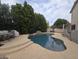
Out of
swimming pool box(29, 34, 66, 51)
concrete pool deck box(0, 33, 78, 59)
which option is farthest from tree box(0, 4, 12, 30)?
swimming pool box(29, 34, 66, 51)

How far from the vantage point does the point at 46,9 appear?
14.4 feet

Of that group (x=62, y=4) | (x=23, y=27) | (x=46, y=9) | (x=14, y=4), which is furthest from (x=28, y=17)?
(x=62, y=4)

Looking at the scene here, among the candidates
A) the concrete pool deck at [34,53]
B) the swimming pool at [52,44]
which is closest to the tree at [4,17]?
the concrete pool deck at [34,53]

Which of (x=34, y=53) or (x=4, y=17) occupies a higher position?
(x=4, y=17)

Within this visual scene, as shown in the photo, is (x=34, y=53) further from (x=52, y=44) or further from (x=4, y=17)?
(x=52, y=44)

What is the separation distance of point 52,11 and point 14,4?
62.6 inches

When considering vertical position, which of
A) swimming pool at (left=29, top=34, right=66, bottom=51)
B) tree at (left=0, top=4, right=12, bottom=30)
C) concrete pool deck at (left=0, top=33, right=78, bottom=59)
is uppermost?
tree at (left=0, top=4, right=12, bottom=30)

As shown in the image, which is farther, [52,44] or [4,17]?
[52,44]

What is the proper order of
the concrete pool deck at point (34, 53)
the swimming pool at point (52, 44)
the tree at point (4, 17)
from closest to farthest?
the concrete pool deck at point (34, 53) → the tree at point (4, 17) → the swimming pool at point (52, 44)

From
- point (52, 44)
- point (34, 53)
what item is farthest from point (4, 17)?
point (52, 44)

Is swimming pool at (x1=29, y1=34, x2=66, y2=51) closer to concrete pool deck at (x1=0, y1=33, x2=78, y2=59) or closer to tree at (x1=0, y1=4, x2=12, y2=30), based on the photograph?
concrete pool deck at (x1=0, y1=33, x2=78, y2=59)

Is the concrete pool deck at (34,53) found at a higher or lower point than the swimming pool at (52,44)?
higher

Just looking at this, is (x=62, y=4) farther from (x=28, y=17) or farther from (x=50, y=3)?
(x=28, y=17)

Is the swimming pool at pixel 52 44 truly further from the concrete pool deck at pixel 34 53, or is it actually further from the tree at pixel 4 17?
the tree at pixel 4 17
